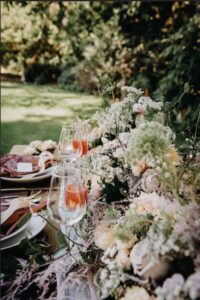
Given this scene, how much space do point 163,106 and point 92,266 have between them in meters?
0.69

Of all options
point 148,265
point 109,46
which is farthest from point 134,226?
point 109,46

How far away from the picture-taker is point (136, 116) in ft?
5.63

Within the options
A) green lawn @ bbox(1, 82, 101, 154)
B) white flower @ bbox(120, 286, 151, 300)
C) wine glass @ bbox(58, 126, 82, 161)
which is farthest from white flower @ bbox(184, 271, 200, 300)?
green lawn @ bbox(1, 82, 101, 154)

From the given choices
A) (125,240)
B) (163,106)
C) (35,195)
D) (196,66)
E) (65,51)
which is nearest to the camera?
(125,240)

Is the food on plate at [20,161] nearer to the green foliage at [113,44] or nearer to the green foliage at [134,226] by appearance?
the green foliage at [134,226]

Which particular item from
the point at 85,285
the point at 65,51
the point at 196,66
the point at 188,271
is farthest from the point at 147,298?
the point at 65,51

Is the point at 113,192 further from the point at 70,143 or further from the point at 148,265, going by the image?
the point at 70,143

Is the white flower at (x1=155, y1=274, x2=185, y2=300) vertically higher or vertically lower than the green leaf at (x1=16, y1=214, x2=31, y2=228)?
higher

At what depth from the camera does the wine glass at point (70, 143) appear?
211 centimetres

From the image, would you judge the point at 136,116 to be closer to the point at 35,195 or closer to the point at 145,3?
the point at 35,195

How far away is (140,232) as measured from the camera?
0.96 m

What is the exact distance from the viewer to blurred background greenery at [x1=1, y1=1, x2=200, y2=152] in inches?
256

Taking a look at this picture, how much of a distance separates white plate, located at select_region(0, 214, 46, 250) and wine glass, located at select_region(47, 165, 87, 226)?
29 centimetres

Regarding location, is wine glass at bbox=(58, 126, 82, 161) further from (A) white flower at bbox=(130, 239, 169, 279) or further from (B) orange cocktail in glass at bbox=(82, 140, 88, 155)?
(A) white flower at bbox=(130, 239, 169, 279)
